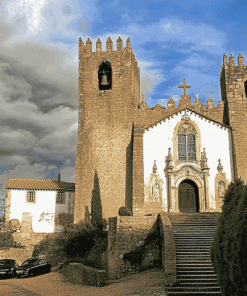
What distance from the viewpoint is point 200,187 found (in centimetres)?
2409

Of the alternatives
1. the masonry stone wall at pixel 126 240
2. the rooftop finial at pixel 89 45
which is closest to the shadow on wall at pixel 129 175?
the masonry stone wall at pixel 126 240

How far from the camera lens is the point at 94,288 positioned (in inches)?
584

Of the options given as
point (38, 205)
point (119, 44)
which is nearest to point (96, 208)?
point (38, 205)

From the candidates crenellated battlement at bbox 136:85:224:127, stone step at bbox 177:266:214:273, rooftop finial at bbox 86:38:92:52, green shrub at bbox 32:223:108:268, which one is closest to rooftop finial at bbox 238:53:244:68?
crenellated battlement at bbox 136:85:224:127

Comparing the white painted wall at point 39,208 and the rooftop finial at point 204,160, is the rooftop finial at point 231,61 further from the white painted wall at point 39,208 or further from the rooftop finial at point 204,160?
the white painted wall at point 39,208

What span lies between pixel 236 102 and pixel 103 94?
11.0 metres

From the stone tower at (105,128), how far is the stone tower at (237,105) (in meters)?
7.72

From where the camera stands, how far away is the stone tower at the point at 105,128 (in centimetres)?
2567

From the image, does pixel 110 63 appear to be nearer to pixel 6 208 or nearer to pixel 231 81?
pixel 231 81

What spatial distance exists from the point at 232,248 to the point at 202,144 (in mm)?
17097

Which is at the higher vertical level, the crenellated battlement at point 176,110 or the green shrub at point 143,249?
the crenellated battlement at point 176,110

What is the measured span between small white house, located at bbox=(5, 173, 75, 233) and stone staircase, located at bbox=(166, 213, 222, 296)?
Answer: 15.0 m

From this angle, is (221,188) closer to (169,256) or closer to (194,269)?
(194,269)

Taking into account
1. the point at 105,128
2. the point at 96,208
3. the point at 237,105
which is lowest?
the point at 96,208
